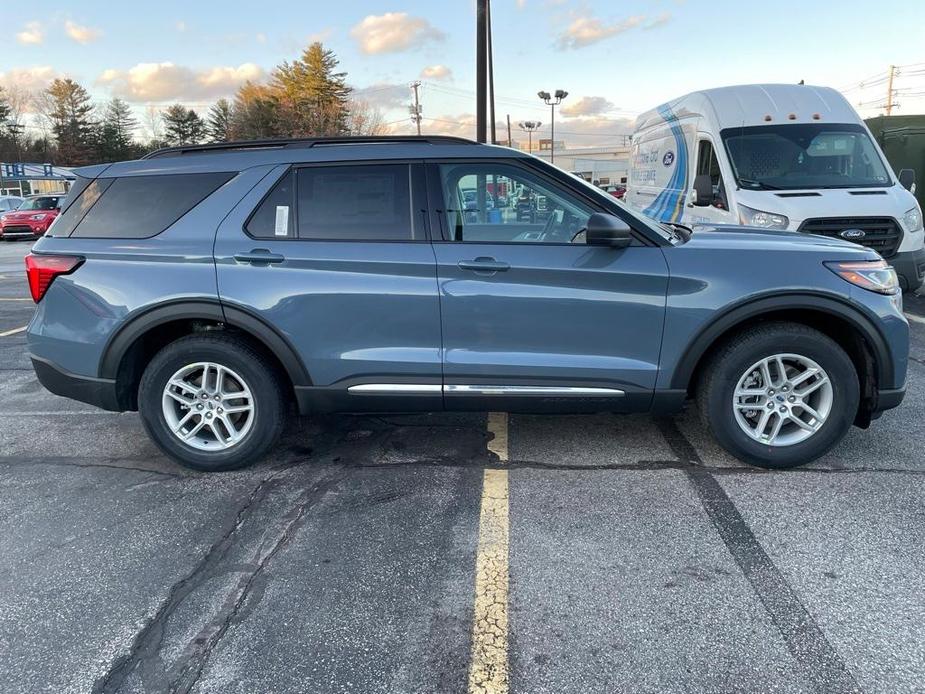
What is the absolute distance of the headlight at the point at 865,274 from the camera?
3.44m

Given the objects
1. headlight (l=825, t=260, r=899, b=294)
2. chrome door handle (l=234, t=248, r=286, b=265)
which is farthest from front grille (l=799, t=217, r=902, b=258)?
chrome door handle (l=234, t=248, r=286, b=265)

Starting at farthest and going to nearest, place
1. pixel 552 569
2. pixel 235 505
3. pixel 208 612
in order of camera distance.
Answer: pixel 235 505
pixel 552 569
pixel 208 612

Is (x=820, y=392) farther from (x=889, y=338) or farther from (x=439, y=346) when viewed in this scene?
(x=439, y=346)

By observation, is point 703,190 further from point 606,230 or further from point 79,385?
point 79,385

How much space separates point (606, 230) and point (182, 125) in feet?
292

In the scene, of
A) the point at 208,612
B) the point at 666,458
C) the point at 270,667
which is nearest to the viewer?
the point at 270,667

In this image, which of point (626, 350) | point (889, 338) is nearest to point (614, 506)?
point (626, 350)

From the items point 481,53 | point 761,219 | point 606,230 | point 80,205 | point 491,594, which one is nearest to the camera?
point 491,594

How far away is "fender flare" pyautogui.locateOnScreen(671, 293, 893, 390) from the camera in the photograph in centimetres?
341

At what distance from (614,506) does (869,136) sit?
6.60m

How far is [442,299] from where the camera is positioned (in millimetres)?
3432

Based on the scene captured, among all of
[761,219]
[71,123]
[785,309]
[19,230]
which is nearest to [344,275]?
[785,309]

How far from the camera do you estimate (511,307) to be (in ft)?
11.2

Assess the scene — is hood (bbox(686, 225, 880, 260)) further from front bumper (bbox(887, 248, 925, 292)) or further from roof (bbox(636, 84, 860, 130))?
roof (bbox(636, 84, 860, 130))
